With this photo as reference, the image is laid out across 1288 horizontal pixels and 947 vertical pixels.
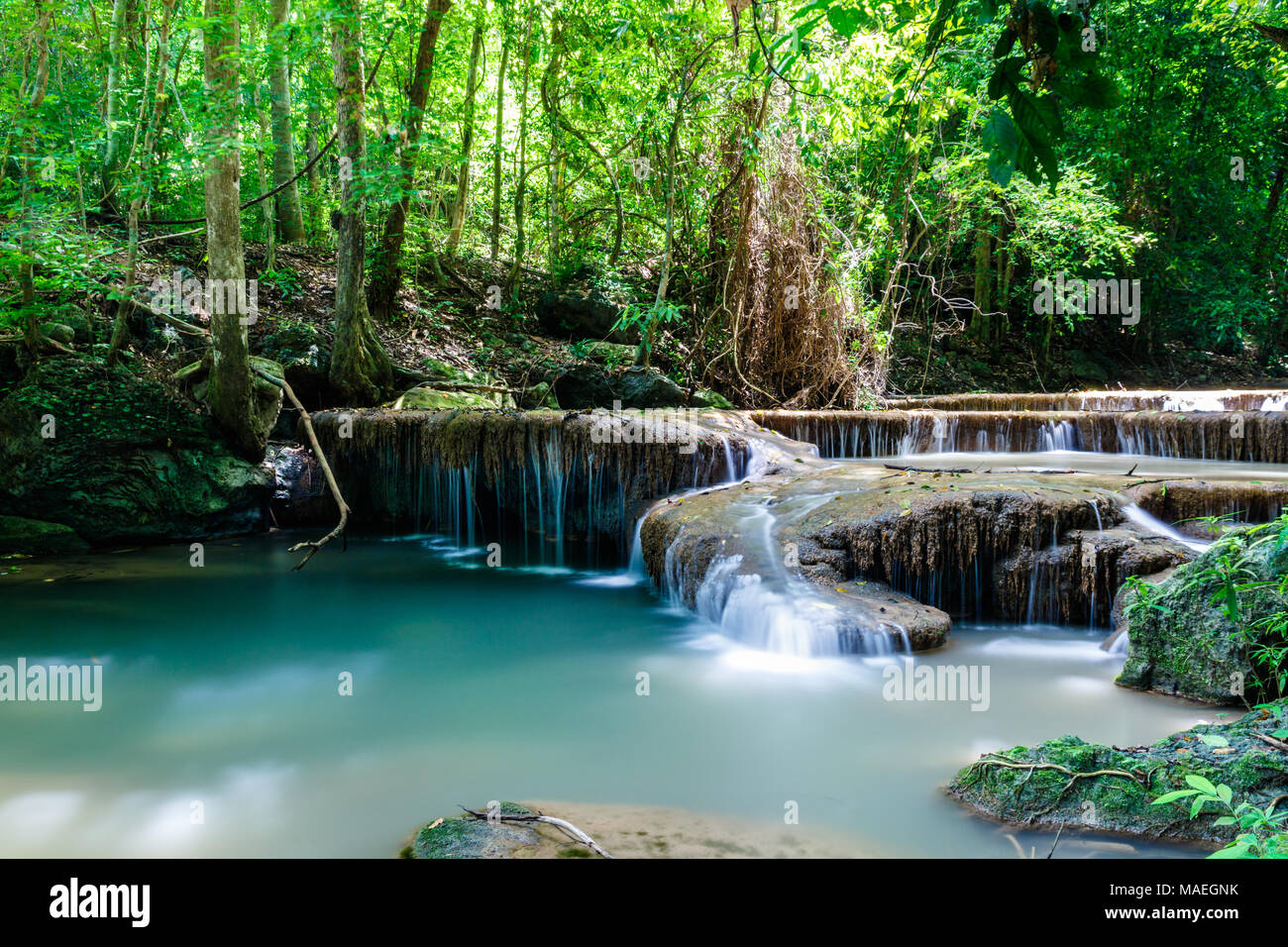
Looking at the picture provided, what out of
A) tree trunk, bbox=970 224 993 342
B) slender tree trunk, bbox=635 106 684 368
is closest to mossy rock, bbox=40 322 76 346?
slender tree trunk, bbox=635 106 684 368

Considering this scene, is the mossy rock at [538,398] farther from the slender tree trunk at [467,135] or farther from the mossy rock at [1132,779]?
the mossy rock at [1132,779]

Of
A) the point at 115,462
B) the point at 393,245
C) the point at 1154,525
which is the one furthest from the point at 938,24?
the point at 393,245

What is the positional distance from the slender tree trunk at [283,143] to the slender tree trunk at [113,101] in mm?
1927

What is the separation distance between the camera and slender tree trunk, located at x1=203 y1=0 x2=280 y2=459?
7367mm

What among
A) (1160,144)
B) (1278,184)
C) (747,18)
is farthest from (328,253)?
(1278,184)

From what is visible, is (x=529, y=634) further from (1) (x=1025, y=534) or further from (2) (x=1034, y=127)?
(2) (x=1034, y=127)

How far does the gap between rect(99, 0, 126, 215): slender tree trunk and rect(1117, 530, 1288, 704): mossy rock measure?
11.2m

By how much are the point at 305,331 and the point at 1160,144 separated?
18269mm

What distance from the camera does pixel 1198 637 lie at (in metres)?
4.11

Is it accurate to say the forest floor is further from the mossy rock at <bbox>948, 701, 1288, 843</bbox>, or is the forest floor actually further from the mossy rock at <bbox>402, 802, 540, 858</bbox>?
the mossy rock at <bbox>948, 701, 1288, 843</bbox>

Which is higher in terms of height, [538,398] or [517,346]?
[517,346]

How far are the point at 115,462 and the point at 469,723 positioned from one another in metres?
6.64

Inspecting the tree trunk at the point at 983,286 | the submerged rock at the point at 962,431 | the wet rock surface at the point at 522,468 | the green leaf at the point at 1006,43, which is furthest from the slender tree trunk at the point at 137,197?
the tree trunk at the point at 983,286

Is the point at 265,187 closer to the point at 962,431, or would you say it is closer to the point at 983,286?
the point at 962,431
